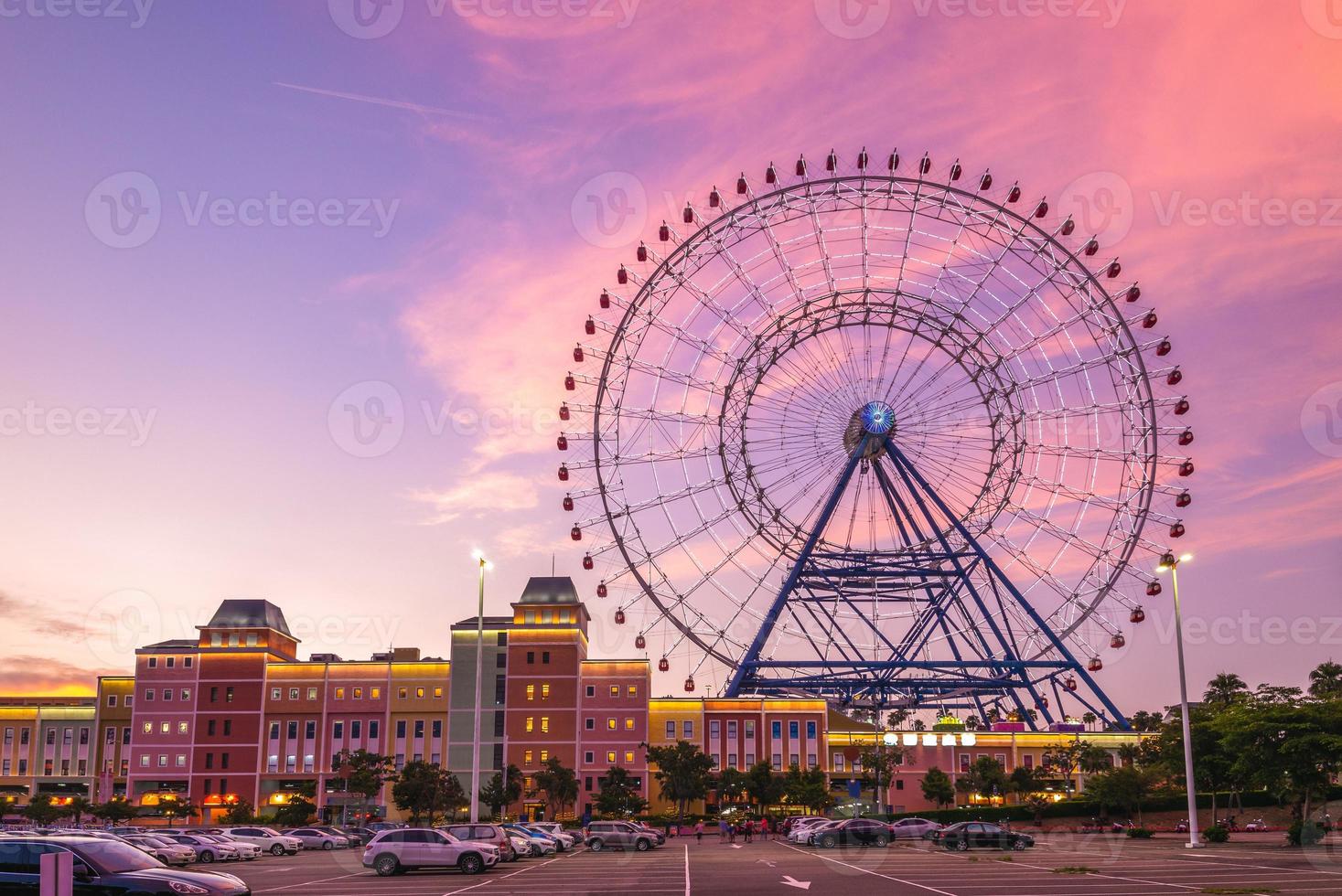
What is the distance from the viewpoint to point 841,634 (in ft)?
263

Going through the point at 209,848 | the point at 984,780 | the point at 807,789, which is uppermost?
the point at 209,848

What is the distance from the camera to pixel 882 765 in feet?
341

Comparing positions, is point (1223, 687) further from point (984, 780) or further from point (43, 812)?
point (43, 812)

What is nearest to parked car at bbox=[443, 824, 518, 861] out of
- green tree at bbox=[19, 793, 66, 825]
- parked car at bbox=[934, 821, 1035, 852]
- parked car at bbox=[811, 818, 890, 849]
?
parked car at bbox=[811, 818, 890, 849]

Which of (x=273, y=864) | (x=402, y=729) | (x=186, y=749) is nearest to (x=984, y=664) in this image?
(x=273, y=864)

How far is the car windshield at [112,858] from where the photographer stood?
2302cm

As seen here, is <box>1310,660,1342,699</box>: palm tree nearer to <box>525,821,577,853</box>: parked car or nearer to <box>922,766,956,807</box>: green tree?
<box>922,766,956,807</box>: green tree

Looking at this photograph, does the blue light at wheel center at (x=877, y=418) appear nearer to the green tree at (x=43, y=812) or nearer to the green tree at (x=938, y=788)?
the green tree at (x=938, y=788)

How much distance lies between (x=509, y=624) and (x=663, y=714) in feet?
64.7

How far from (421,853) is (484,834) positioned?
193 inches

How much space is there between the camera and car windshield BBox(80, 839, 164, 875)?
23.0m

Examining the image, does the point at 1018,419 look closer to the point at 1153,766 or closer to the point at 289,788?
the point at 1153,766

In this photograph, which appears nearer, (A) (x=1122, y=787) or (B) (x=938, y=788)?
(A) (x=1122, y=787)

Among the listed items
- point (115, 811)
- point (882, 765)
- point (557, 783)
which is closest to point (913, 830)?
point (882, 765)
